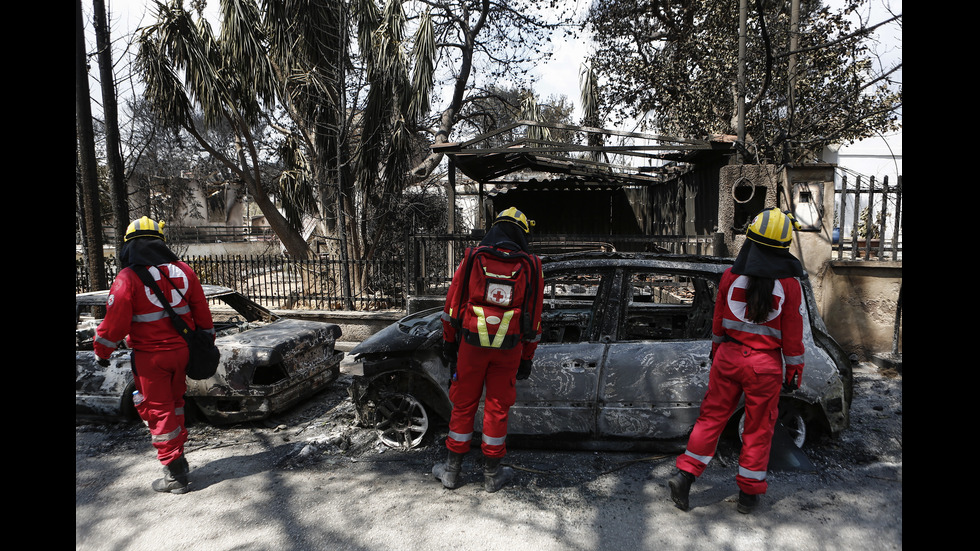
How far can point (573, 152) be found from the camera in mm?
8086

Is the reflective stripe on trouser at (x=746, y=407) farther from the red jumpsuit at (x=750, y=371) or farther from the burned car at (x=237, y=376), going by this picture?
the burned car at (x=237, y=376)

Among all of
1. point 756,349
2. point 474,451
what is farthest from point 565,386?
point 756,349

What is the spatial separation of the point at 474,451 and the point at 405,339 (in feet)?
3.32

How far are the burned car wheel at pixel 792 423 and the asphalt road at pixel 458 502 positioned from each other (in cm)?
21

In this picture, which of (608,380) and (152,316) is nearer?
(152,316)

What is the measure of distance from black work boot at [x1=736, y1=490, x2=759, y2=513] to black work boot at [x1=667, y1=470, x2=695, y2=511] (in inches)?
11.3

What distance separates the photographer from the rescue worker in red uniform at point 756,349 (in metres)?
2.99

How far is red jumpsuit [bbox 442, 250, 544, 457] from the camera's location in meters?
3.33

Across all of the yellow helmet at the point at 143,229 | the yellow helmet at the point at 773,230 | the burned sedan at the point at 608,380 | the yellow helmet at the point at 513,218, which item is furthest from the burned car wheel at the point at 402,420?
the yellow helmet at the point at 773,230

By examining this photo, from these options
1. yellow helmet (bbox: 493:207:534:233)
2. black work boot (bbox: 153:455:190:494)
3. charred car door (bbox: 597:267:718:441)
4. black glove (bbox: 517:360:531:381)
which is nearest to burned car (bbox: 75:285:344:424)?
black work boot (bbox: 153:455:190:494)

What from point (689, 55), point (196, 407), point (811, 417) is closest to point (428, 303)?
point (196, 407)

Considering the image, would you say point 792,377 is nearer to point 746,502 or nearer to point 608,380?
point 746,502

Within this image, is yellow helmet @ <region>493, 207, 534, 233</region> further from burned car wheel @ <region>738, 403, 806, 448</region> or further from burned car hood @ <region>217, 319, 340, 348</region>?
burned car hood @ <region>217, 319, 340, 348</region>

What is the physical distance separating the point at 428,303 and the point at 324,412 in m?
2.77
